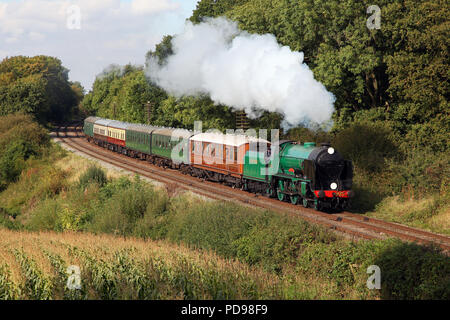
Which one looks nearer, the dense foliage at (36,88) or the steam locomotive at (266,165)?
the steam locomotive at (266,165)

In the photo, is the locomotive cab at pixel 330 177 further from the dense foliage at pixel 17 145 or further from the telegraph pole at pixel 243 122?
the dense foliage at pixel 17 145

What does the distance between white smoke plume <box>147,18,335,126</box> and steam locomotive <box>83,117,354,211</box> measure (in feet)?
5.98

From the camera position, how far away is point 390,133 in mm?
29484

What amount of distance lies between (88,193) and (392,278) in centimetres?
2365

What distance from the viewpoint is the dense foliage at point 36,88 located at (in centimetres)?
7775

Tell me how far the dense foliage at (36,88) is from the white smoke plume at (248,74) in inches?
1607

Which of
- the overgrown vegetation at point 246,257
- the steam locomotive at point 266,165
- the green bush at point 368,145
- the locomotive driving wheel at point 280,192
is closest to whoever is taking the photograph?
the overgrown vegetation at point 246,257

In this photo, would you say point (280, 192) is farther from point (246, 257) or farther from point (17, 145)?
point (17, 145)

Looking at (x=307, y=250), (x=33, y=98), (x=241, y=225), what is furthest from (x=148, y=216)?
(x=33, y=98)

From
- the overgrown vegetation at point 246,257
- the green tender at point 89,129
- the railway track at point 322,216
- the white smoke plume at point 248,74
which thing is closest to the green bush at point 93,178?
the railway track at point 322,216

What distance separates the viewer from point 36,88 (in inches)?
3135

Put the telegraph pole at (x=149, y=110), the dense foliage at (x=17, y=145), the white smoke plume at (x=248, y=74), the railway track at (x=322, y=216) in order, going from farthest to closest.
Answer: the telegraph pole at (x=149, y=110)
the dense foliage at (x=17, y=145)
the white smoke plume at (x=248, y=74)
the railway track at (x=322, y=216)

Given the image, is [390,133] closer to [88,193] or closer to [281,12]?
[281,12]

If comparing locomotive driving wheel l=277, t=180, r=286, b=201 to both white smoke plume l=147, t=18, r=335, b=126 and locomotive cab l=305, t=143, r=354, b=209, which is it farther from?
white smoke plume l=147, t=18, r=335, b=126
